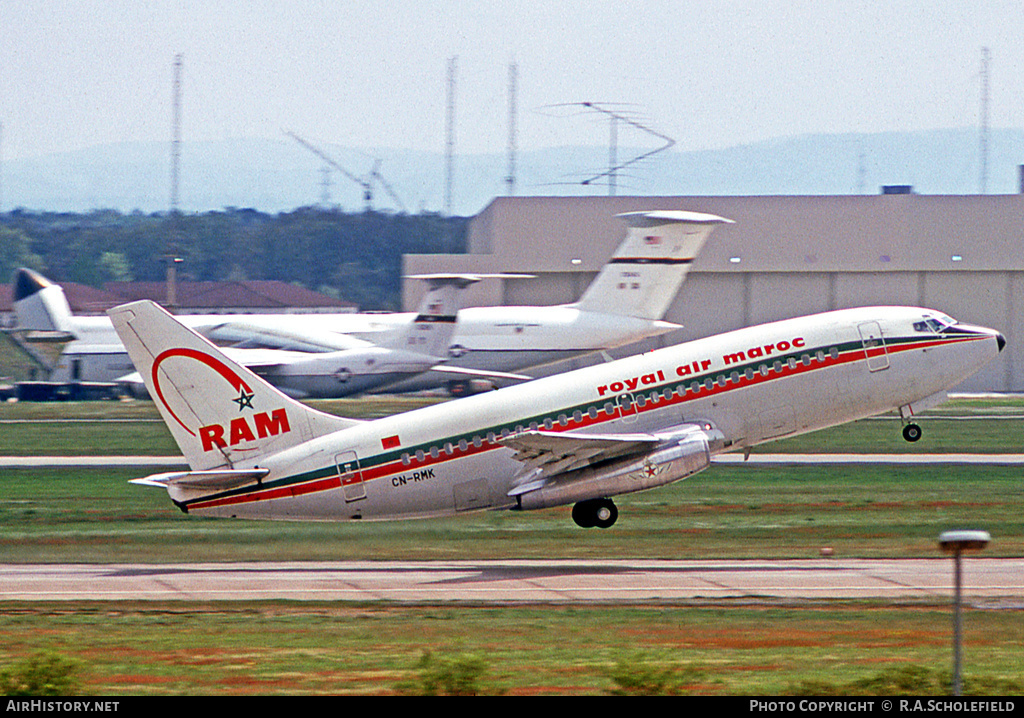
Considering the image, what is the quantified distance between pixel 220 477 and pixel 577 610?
33.9 ft

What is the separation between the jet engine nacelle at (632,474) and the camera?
3130 centimetres

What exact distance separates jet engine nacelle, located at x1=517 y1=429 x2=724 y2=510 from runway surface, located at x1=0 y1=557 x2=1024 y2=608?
1.64 meters

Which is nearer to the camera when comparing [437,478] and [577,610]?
[577,610]

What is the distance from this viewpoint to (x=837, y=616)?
23.3m

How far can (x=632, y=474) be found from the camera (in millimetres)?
31562

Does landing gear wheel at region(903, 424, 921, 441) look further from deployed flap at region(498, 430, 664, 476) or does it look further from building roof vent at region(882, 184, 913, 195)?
building roof vent at region(882, 184, 913, 195)

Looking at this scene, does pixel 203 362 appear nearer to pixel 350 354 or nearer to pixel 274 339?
pixel 350 354

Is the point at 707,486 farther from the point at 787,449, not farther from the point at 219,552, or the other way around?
the point at 219,552

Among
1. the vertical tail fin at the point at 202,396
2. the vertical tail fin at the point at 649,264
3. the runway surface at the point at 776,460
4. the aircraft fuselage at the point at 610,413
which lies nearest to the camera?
the vertical tail fin at the point at 202,396

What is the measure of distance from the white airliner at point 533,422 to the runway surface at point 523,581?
6.12 ft

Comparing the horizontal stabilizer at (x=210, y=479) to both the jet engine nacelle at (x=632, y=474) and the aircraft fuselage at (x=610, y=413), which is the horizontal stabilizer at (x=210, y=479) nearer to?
the aircraft fuselage at (x=610, y=413)

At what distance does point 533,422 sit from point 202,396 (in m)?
8.06

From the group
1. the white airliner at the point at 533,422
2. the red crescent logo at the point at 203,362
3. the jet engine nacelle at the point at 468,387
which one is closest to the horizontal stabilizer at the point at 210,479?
the white airliner at the point at 533,422
